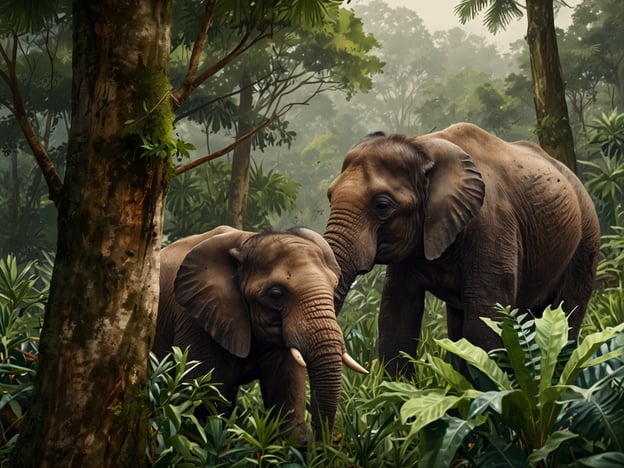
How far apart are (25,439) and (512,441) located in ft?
7.48

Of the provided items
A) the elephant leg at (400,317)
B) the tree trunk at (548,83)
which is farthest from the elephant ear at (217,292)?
the tree trunk at (548,83)

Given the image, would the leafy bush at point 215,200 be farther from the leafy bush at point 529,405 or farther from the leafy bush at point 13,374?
the leafy bush at point 529,405

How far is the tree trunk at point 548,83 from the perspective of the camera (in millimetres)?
11055

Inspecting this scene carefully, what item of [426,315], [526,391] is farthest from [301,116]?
[526,391]

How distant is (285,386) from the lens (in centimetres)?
604

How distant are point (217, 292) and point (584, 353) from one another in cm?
255

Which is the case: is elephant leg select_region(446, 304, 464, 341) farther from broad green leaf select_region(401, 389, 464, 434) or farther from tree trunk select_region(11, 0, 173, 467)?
tree trunk select_region(11, 0, 173, 467)

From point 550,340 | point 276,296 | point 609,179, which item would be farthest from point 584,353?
point 609,179

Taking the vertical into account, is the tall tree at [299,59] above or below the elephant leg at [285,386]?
above

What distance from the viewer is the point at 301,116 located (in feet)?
162

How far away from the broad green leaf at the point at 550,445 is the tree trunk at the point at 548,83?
290 inches

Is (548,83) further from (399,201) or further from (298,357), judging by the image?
(298,357)


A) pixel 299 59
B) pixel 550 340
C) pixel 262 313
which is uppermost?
pixel 299 59

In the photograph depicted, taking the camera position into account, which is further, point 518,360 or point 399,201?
point 399,201
